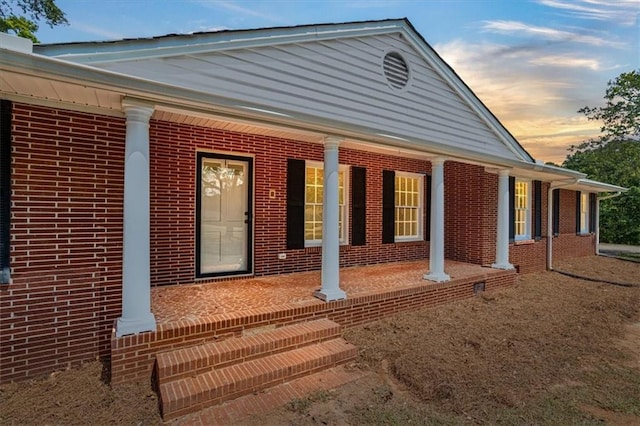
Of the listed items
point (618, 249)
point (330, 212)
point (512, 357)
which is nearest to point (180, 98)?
point (330, 212)

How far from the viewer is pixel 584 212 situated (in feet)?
43.2

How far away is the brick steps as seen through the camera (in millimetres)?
2859

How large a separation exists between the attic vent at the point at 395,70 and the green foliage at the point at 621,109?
18.8 metres

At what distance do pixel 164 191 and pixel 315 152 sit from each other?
9.67ft

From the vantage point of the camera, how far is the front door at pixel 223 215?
539cm

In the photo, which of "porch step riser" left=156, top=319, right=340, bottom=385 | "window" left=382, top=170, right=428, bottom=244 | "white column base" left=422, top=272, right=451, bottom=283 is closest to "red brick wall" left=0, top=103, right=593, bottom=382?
"porch step riser" left=156, top=319, right=340, bottom=385

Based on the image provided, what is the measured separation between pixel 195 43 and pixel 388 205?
5192mm

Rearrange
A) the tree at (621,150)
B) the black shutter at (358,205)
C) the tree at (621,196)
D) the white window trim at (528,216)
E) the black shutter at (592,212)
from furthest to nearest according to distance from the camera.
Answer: the tree at (621,196) → the tree at (621,150) → the black shutter at (592,212) → the white window trim at (528,216) → the black shutter at (358,205)

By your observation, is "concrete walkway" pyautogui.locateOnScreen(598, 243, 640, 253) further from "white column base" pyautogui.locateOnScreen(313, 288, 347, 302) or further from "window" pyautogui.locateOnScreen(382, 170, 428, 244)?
"white column base" pyautogui.locateOnScreen(313, 288, 347, 302)

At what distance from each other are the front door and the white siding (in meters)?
1.61

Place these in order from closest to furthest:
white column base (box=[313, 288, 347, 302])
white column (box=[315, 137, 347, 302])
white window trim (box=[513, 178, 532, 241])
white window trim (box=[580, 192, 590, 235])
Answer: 1. white column base (box=[313, 288, 347, 302])
2. white column (box=[315, 137, 347, 302])
3. white window trim (box=[513, 178, 532, 241])
4. white window trim (box=[580, 192, 590, 235])

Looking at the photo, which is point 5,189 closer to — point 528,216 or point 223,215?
point 223,215

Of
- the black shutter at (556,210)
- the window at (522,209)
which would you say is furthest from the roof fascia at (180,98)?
the black shutter at (556,210)

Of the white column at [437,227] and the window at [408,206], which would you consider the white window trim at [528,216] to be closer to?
the window at [408,206]
